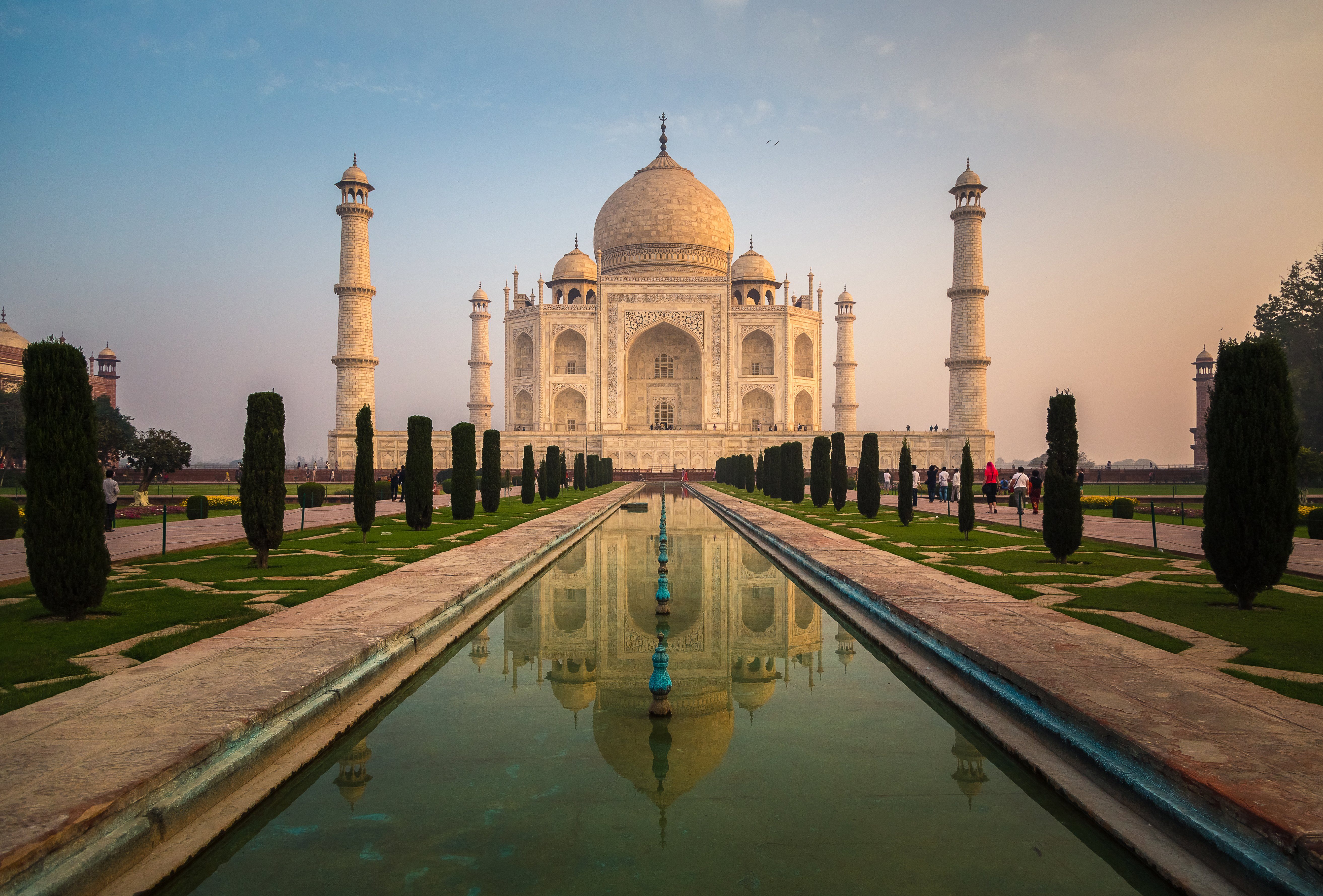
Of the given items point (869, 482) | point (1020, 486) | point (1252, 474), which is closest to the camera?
point (1252, 474)

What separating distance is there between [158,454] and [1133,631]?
20348mm

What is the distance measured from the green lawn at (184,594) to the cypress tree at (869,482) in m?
6.34

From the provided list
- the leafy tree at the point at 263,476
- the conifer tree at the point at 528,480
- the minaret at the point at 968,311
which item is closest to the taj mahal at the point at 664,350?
the minaret at the point at 968,311

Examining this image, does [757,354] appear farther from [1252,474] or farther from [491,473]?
[1252,474]

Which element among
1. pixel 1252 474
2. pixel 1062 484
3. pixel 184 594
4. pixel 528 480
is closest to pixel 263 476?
pixel 184 594

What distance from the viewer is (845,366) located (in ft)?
144

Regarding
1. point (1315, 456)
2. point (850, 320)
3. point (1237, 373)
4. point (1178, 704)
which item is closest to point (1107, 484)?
point (1315, 456)

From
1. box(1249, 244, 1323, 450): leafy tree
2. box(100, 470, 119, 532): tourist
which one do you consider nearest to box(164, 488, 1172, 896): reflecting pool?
box(100, 470, 119, 532): tourist

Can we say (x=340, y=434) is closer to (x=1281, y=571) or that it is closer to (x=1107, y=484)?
(x=1107, y=484)

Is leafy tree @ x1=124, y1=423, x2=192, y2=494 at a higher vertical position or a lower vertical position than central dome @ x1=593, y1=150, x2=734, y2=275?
lower

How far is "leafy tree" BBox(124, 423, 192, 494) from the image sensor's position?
19.4 m

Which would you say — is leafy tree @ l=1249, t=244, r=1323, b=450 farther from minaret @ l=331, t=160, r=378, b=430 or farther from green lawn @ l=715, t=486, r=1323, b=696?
minaret @ l=331, t=160, r=378, b=430

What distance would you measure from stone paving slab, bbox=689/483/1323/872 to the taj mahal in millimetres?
30172

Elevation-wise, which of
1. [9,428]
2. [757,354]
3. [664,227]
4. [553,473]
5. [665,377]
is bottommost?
[553,473]
